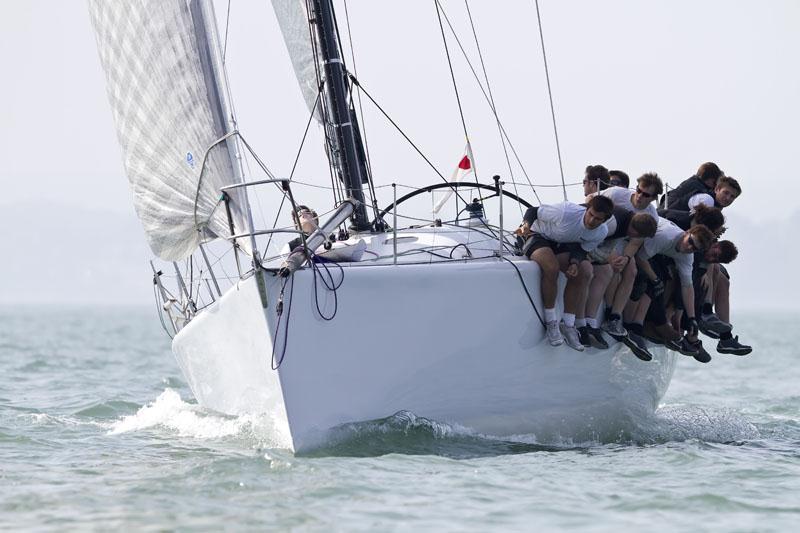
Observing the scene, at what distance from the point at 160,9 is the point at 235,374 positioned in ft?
7.78

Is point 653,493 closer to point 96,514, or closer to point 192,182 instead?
point 96,514

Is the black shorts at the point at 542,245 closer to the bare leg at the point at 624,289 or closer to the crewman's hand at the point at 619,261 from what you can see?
the crewman's hand at the point at 619,261

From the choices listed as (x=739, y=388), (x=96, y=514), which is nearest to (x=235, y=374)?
(x=96, y=514)

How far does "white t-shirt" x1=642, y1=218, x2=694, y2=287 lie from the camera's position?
8781 mm

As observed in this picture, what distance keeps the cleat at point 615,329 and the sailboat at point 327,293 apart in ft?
0.66

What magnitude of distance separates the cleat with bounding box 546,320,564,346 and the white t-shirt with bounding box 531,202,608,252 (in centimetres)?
53

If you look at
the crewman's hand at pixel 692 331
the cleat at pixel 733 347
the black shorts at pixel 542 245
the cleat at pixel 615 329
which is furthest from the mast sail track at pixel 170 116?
the cleat at pixel 733 347

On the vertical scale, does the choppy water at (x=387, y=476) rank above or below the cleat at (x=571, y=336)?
below

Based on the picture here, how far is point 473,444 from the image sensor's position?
27.3 feet

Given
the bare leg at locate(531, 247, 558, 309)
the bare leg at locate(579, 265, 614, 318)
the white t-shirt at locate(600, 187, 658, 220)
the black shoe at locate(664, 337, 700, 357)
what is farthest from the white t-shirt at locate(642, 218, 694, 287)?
→ the bare leg at locate(531, 247, 558, 309)

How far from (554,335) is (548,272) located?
407 millimetres

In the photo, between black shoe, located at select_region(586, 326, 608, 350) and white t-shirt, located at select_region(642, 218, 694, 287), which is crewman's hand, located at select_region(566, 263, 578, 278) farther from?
white t-shirt, located at select_region(642, 218, 694, 287)

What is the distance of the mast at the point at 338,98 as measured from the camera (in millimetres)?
9484

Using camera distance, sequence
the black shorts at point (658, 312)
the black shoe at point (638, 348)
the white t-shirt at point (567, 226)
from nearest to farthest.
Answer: the white t-shirt at point (567, 226) → the black shoe at point (638, 348) → the black shorts at point (658, 312)
